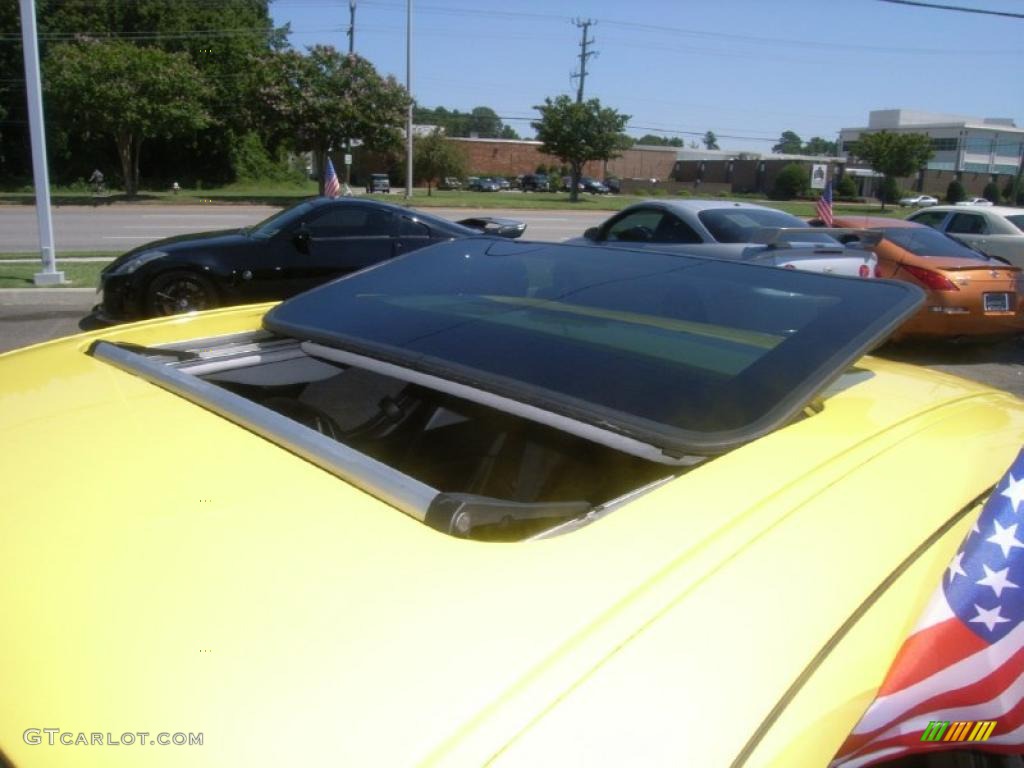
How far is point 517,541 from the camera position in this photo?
1.42 m

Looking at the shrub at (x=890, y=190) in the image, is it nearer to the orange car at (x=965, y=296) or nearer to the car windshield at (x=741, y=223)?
the orange car at (x=965, y=296)

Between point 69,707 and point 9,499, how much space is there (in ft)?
1.90

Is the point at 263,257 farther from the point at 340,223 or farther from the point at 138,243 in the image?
the point at 138,243

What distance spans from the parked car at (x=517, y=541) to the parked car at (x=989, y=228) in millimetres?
11694

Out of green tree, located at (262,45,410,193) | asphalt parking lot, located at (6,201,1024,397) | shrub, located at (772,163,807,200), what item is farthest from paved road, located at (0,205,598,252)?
shrub, located at (772,163,807,200)

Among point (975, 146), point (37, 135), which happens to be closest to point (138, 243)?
point (37, 135)

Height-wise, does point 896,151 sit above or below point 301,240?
above

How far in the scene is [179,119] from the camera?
3544 cm

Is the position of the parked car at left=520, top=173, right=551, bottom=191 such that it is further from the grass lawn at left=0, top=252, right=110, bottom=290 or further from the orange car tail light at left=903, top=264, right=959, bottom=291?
the orange car tail light at left=903, top=264, right=959, bottom=291

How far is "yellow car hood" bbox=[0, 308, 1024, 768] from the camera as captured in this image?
99 cm

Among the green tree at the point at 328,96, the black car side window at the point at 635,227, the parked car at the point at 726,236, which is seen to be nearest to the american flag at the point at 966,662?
the parked car at the point at 726,236

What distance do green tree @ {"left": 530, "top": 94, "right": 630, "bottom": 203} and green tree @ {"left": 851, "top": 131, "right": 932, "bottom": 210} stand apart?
22.1m

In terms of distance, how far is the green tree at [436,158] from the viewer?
185ft

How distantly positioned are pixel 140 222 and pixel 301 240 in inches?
728
